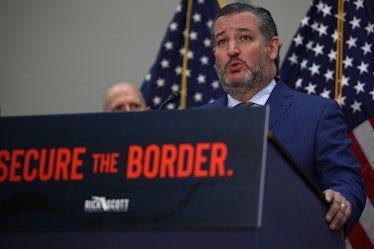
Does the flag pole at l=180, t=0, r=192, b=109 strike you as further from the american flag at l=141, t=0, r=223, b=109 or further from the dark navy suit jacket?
the dark navy suit jacket

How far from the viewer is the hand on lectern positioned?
6.63ft

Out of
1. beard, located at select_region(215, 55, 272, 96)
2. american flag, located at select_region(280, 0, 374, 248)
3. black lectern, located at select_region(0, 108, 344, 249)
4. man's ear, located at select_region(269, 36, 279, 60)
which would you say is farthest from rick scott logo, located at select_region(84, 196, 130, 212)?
american flag, located at select_region(280, 0, 374, 248)

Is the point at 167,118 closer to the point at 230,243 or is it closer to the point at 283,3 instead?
the point at 230,243

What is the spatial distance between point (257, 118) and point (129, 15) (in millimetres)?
3519

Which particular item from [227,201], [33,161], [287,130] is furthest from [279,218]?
[287,130]

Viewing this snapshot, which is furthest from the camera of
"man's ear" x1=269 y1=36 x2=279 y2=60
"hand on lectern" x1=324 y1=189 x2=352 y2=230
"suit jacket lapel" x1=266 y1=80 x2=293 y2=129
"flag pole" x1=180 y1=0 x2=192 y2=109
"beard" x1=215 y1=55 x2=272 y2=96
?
"flag pole" x1=180 y1=0 x2=192 y2=109

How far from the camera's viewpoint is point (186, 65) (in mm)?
4695

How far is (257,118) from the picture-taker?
164 centimetres

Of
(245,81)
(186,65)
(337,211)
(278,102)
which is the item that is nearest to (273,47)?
(245,81)

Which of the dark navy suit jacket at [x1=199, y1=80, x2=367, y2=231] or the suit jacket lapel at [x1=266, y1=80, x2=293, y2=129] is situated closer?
the dark navy suit jacket at [x1=199, y1=80, x2=367, y2=231]

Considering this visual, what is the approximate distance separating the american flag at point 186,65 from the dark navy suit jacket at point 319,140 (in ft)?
6.28

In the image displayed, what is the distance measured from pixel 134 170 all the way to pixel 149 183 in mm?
49

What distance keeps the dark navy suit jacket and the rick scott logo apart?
759 millimetres

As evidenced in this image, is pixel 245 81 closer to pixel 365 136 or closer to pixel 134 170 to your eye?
pixel 134 170
